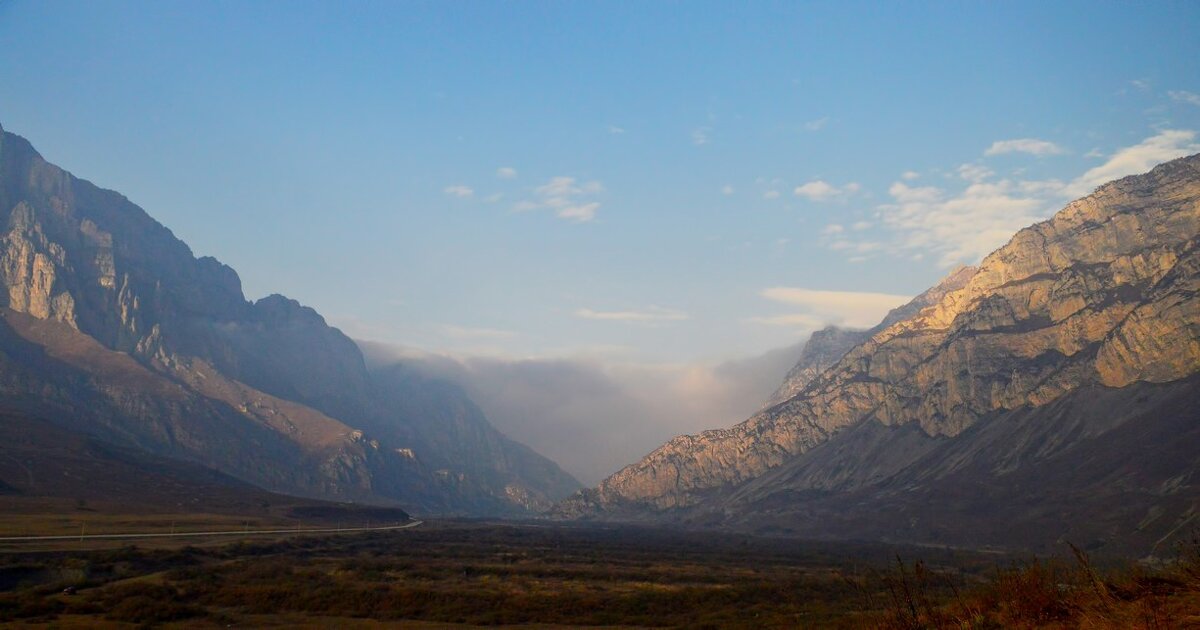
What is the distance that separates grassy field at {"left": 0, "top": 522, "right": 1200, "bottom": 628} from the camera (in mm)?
18766

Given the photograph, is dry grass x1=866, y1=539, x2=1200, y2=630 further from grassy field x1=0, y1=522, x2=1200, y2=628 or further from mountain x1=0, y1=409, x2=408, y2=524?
mountain x1=0, y1=409, x2=408, y2=524

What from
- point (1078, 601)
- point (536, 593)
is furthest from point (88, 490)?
point (1078, 601)

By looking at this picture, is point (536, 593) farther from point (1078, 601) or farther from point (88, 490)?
point (88, 490)

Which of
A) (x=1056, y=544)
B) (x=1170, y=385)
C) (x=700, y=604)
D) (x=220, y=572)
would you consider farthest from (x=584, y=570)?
(x=1170, y=385)

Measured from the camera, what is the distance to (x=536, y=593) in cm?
6250

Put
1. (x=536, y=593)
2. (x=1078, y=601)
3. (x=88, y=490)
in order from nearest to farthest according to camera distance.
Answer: (x=1078, y=601), (x=536, y=593), (x=88, y=490)

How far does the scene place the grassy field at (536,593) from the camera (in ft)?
61.6

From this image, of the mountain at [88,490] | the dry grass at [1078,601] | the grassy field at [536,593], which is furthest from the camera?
the mountain at [88,490]

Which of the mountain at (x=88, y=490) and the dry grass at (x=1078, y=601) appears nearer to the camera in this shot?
the dry grass at (x=1078, y=601)

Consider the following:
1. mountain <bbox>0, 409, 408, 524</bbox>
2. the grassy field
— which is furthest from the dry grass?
mountain <bbox>0, 409, 408, 524</bbox>

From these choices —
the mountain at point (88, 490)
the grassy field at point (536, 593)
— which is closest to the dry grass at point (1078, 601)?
the grassy field at point (536, 593)

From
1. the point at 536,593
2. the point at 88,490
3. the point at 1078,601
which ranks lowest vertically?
the point at 536,593

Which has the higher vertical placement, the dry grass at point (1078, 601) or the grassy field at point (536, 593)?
the dry grass at point (1078, 601)

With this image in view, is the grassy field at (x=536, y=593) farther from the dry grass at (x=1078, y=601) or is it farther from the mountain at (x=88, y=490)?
the mountain at (x=88, y=490)
